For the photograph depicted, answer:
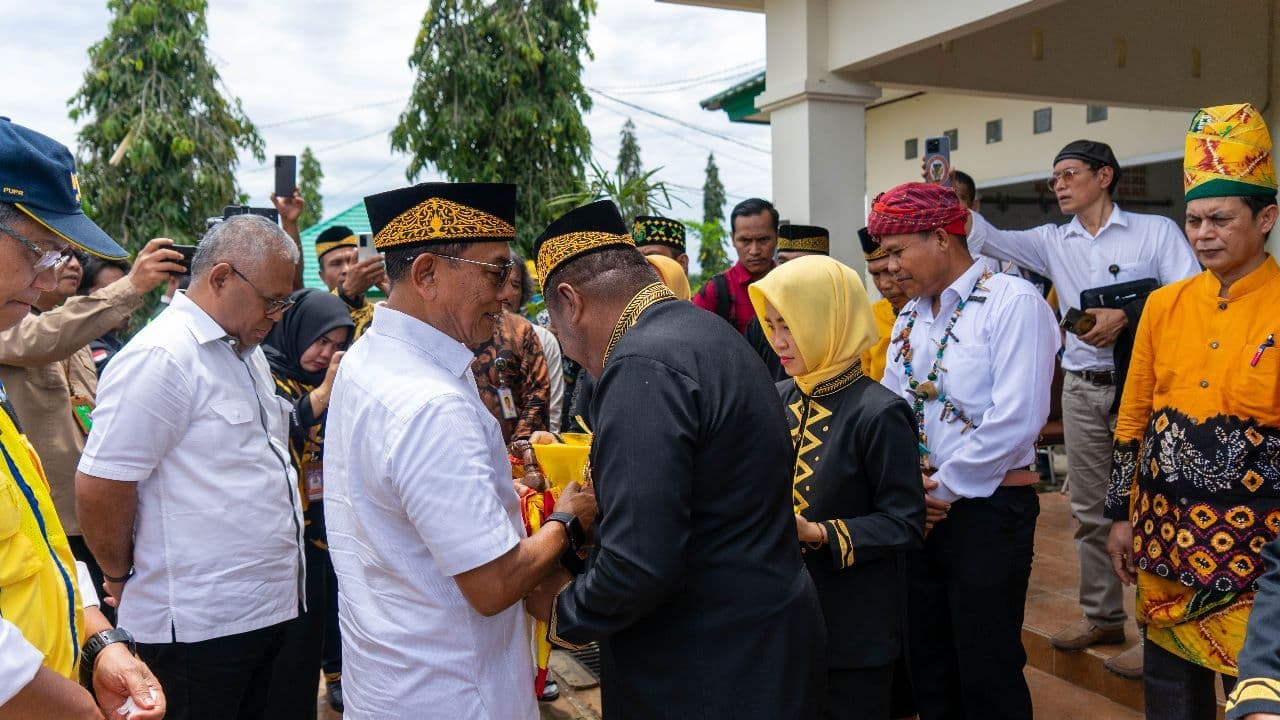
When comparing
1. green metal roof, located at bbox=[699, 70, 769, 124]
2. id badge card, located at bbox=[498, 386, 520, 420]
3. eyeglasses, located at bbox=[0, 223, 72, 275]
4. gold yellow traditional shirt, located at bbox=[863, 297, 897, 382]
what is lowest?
id badge card, located at bbox=[498, 386, 520, 420]

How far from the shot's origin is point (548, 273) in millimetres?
2289

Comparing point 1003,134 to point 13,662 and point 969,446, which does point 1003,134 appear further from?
point 13,662

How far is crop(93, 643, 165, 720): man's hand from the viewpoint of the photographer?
2.00 meters

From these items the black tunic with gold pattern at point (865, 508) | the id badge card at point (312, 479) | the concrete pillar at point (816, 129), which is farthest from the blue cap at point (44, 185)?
the concrete pillar at point (816, 129)

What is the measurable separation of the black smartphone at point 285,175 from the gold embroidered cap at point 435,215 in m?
2.64

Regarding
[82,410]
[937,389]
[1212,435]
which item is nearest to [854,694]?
[937,389]

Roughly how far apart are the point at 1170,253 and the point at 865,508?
8.17ft

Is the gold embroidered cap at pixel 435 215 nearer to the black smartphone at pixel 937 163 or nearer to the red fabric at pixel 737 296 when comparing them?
the black smartphone at pixel 937 163

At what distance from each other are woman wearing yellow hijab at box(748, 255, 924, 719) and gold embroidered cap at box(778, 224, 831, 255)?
2662mm

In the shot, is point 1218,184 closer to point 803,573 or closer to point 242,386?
point 803,573

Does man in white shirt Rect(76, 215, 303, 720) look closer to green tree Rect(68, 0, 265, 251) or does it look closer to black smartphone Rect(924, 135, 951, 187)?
black smartphone Rect(924, 135, 951, 187)

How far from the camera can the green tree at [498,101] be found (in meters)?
12.8

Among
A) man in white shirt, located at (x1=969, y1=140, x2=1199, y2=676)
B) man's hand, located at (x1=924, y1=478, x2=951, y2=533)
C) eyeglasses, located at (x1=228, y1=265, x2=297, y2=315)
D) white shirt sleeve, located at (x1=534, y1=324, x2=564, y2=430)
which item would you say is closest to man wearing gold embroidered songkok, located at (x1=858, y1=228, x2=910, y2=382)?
man in white shirt, located at (x1=969, y1=140, x2=1199, y2=676)

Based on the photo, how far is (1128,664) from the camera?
Answer: 4.07 m
